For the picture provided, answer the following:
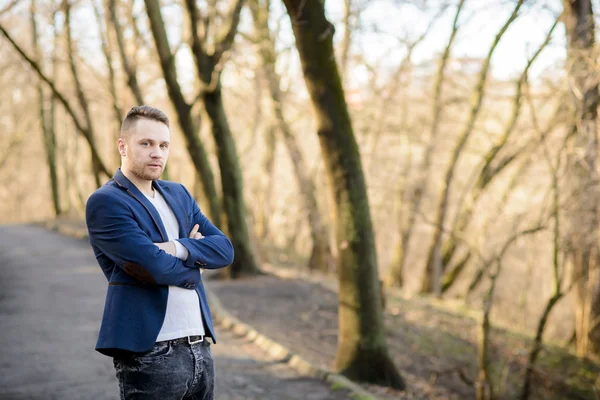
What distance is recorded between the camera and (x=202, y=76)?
1159 cm

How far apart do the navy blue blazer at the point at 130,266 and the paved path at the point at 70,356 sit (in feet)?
9.93

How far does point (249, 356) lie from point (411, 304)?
263 inches

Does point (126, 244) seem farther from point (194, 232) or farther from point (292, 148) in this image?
point (292, 148)

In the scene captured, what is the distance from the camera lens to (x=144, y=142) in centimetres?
291

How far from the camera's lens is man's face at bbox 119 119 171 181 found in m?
2.90

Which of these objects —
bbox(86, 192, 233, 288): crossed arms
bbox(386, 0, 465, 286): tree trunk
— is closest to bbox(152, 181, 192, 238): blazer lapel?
bbox(86, 192, 233, 288): crossed arms

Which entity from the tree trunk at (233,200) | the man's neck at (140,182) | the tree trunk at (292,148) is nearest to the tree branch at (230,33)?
the tree trunk at (233,200)

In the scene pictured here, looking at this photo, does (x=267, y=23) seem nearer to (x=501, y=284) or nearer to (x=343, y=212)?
(x=343, y=212)

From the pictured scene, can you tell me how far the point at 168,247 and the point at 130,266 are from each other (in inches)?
8.7

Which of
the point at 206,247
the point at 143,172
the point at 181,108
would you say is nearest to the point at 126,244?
the point at 143,172

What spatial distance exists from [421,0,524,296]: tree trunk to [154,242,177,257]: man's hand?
1062 cm

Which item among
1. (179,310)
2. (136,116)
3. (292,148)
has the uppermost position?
(292,148)

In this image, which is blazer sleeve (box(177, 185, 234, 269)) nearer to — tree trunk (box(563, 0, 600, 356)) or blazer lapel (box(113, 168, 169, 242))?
blazer lapel (box(113, 168, 169, 242))

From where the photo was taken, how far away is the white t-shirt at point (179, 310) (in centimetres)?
286
